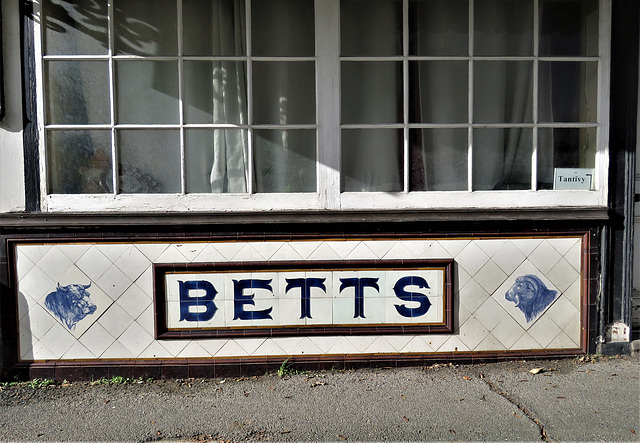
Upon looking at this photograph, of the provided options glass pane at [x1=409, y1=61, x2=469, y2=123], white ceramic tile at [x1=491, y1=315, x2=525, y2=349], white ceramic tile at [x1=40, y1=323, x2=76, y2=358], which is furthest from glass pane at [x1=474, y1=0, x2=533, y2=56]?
white ceramic tile at [x1=40, y1=323, x2=76, y2=358]

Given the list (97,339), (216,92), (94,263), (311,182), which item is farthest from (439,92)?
(97,339)

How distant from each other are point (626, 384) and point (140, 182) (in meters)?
3.87

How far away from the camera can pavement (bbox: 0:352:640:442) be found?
3230 millimetres

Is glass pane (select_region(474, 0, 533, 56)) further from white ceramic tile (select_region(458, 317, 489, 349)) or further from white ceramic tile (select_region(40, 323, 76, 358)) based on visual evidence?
white ceramic tile (select_region(40, 323, 76, 358))

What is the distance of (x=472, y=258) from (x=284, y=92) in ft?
6.40

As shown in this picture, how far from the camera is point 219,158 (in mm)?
4113

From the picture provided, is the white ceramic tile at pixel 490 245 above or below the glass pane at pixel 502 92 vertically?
below

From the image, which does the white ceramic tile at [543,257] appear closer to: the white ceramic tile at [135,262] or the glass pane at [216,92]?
the glass pane at [216,92]

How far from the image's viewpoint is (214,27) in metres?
4.04

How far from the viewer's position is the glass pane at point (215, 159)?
13.5ft

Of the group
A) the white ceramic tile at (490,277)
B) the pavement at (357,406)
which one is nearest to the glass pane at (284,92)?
the white ceramic tile at (490,277)

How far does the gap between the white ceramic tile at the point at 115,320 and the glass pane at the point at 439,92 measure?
2676mm

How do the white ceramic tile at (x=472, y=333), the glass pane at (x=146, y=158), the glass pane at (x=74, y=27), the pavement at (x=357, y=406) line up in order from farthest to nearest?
the white ceramic tile at (x=472, y=333), the glass pane at (x=146, y=158), the glass pane at (x=74, y=27), the pavement at (x=357, y=406)

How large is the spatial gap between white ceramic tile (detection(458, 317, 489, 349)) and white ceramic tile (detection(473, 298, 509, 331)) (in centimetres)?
4
